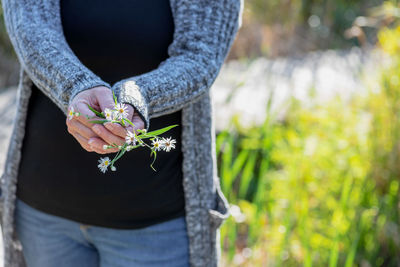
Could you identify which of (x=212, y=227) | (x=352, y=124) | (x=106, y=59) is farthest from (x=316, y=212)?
(x=106, y=59)

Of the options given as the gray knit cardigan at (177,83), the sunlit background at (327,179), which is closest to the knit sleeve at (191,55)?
the gray knit cardigan at (177,83)

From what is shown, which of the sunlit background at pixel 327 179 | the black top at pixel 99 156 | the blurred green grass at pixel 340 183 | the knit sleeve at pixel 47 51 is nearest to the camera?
the knit sleeve at pixel 47 51

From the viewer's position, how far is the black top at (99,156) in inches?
43.5

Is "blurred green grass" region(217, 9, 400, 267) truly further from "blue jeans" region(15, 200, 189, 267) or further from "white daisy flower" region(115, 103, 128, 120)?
"white daisy flower" region(115, 103, 128, 120)

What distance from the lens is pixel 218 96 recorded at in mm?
3666

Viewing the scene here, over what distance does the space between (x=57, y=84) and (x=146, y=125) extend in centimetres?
22

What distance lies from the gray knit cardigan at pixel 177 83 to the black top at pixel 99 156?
0.05 meters

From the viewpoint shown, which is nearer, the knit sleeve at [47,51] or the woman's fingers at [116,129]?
the woman's fingers at [116,129]

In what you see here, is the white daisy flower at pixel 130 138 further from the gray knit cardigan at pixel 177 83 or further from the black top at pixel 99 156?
the black top at pixel 99 156

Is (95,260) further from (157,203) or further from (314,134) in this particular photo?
(314,134)

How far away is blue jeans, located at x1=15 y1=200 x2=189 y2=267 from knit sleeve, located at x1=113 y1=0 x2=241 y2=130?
32 cm

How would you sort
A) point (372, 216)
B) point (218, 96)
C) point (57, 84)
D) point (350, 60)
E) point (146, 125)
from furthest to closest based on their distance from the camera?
point (350, 60)
point (218, 96)
point (372, 216)
point (57, 84)
point (146, 125)

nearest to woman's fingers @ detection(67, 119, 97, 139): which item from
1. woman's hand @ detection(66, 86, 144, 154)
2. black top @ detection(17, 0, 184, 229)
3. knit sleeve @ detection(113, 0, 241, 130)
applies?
woman's hand @ detection(66, 86, 144, 154)

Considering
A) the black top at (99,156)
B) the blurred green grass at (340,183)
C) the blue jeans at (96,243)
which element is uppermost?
the black top at (99,156)
